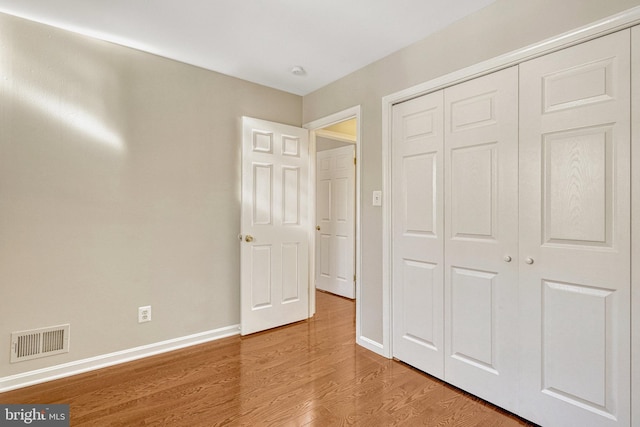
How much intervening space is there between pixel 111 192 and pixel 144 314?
987 mm

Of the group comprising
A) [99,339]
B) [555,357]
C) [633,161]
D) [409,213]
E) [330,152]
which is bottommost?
[99,339]

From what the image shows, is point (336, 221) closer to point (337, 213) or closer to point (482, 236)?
point (337, 213)

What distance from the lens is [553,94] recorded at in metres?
1.63

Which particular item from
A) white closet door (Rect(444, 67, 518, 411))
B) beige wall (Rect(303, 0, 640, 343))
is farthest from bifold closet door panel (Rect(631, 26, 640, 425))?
white closet door (Rect(444, 67, 518, 411))

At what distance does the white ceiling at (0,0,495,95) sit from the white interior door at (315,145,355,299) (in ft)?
5.70

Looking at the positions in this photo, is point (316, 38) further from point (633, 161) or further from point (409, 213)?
point (633, 161)

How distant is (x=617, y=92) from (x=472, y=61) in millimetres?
782

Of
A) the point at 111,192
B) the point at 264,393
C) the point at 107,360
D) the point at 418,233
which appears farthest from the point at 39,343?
the point at 418,233

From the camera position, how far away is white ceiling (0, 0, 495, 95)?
6.34 ft

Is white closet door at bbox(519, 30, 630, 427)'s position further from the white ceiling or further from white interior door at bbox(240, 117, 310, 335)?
white interior door at bbox(240, 117, 310, 335)

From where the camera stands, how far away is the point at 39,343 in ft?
6.88

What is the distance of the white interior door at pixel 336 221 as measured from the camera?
13.8 feet

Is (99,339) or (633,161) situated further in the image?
(99,339)

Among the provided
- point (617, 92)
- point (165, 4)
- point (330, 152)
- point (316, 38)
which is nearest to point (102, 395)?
point (165, 4)
